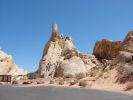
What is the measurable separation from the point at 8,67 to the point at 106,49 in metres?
40.8

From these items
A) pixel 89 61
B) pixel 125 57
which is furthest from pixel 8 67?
pixel 125 57

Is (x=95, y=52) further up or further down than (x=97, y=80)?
further up

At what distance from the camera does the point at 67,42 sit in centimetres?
7200

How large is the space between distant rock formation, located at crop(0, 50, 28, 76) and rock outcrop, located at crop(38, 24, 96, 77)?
24833mm

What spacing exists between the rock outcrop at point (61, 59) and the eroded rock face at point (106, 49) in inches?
132

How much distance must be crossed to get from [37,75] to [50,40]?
512 inches

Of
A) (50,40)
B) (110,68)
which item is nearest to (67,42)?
(50,40)

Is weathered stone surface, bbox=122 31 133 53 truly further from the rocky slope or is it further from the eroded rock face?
the eroded rock face

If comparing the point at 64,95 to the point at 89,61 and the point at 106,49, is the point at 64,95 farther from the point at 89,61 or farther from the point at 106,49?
the point at 106,49

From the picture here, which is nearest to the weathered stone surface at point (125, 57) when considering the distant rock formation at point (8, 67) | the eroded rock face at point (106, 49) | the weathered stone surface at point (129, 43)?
the weathered stone surface at point (129, 43)

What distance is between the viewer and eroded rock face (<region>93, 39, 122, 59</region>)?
205ft

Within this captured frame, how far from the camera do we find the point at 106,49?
64562mm

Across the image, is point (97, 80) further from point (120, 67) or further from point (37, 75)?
point (37, 75)

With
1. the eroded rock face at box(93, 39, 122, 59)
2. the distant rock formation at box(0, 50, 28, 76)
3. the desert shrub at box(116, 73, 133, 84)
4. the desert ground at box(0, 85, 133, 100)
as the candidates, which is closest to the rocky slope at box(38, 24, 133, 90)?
the eroded rock face at box(93, 39, 122, 59)
